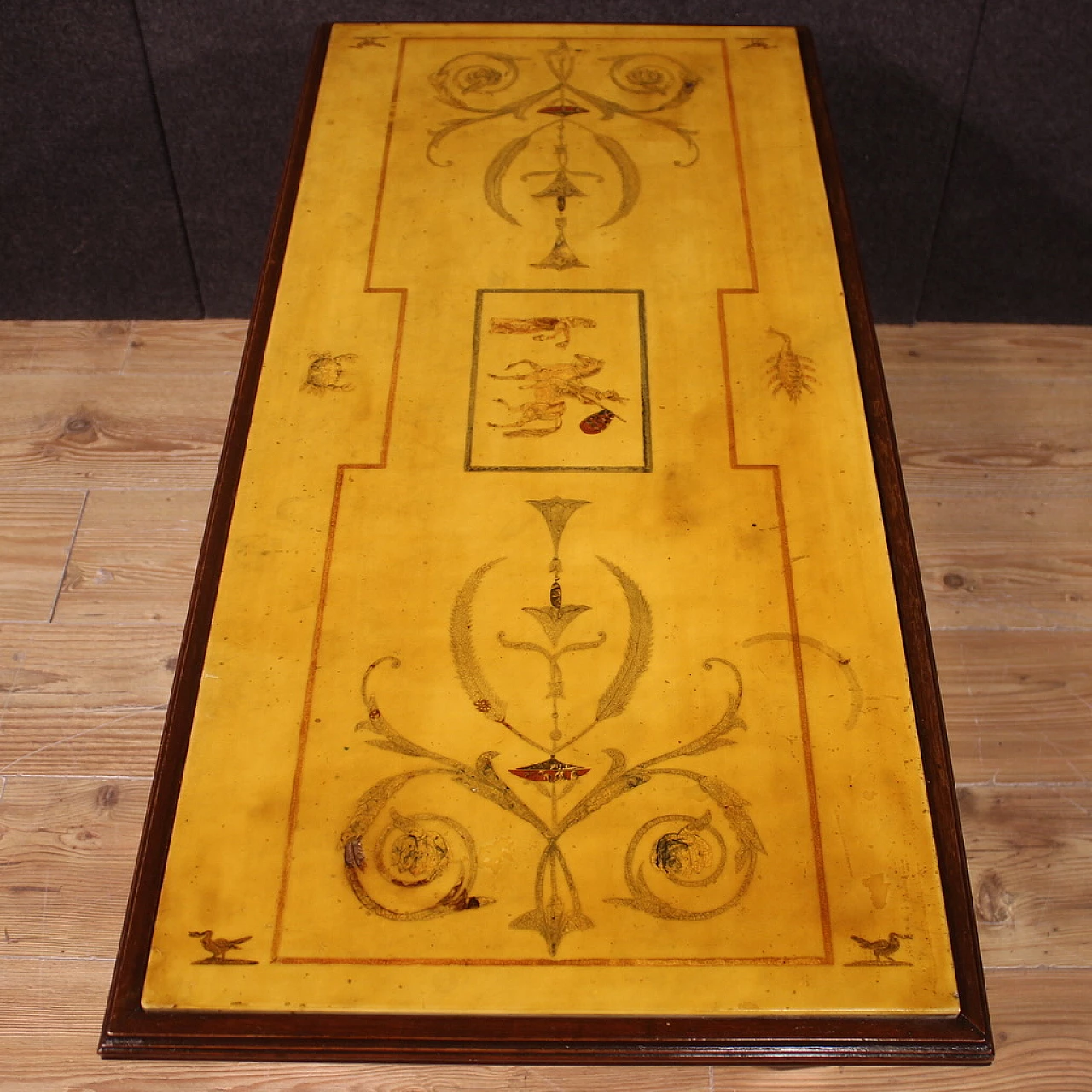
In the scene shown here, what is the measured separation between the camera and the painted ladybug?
1444mm

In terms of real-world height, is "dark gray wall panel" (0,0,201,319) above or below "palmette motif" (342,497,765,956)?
above

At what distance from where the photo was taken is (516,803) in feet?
3.85

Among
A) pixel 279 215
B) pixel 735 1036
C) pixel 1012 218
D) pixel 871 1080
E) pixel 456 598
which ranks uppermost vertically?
pixel 1012 218

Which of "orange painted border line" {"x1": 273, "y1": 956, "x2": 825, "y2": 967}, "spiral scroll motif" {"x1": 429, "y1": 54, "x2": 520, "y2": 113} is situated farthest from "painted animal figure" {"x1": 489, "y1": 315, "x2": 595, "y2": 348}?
"orange painted border line" {"x1": 273, "y1": 956, "x2": 825, "y2": 967}

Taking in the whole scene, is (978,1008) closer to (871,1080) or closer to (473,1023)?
(473,1023)

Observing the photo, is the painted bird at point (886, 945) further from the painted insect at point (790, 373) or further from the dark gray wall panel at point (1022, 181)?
the dark gray wall panel at point (1022, 181)

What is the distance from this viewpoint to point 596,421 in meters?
1.45

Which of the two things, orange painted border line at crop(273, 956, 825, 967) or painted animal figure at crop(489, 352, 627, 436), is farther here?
painted animal figure at crop(489, 352, 627, 436)

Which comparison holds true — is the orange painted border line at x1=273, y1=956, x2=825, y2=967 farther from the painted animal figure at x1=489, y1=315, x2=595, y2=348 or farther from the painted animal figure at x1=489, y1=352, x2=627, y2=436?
the painted animal figure at x1=489, y1=315, x2=595, y2=348

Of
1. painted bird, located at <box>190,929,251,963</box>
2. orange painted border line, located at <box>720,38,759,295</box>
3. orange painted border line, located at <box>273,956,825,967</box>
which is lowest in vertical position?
orange painted border line, located at <box>273,956,825,967</box>

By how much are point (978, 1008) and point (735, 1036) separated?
0.63 ft

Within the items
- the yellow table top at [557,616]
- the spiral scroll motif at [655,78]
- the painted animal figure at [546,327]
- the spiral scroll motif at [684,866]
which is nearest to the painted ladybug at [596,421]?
the yellow table top at [557,616]

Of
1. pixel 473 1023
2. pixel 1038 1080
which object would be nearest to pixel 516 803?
pixel 473 1023

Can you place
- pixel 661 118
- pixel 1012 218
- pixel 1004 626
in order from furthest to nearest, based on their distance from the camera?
1. pixel 1012 218
2. pixel 1004 626
3. pixel 661 118
